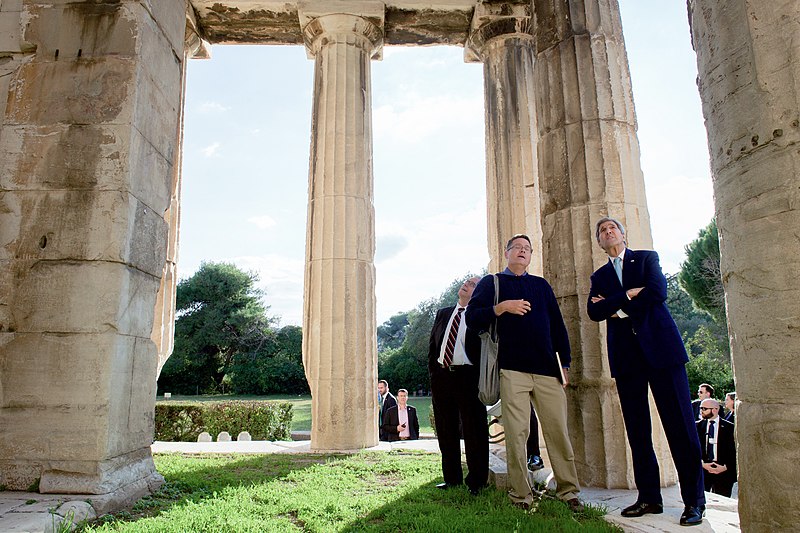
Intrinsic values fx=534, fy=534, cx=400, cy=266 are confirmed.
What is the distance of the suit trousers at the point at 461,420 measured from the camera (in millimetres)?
5090

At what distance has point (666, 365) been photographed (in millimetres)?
3967

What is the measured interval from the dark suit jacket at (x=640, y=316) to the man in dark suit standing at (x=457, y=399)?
4.13ft

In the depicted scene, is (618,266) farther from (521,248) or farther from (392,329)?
(392,329)

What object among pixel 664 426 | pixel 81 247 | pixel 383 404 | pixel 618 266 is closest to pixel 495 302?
pixel 618 266

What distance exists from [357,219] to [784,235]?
8.50 m

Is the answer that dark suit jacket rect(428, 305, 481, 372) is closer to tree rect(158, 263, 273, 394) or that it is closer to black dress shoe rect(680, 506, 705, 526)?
black dress shoe rect(680, 506, 705, 526)

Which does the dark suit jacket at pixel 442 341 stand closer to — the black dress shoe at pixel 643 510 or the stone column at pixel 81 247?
the black dress shoe at pixel 643 510

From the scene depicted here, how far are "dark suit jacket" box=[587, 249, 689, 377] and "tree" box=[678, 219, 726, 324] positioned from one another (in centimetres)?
2468

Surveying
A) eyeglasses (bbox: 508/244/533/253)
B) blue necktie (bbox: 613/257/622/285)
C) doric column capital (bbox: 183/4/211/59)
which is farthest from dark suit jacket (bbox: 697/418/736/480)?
doric column capital (bbox: 183/4/211/59)

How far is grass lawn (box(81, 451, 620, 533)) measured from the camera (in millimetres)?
3779

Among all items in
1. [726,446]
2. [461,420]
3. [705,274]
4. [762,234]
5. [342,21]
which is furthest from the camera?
[705,274]

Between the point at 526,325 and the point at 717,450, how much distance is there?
5.29 m

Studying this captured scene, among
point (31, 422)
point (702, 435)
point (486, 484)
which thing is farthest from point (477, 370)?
point (702, 435)

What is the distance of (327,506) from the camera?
4.49 metres
